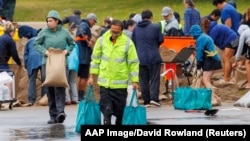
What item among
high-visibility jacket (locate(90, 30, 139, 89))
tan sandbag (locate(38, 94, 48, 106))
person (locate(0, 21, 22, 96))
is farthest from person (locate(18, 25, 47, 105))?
high-visibility jacket (locate(90, 30, 139, 89))

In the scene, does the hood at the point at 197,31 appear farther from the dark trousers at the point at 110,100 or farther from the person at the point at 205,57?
the dark trousers at the point at 110,100

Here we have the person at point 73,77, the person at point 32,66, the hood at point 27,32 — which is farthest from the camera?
the hood at point 27,32

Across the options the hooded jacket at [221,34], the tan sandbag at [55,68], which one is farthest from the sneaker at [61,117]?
the hooded jacket at [221,34]

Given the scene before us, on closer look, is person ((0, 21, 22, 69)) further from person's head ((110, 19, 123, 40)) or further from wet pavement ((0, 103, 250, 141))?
person's head ((110, 19, 123, 40))

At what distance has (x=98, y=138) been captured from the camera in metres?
13.7

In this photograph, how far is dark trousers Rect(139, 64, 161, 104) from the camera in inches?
926

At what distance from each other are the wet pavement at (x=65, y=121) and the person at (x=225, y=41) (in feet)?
6.72

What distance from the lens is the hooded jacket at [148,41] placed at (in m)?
23.4

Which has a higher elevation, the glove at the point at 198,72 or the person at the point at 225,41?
the person at the point at 225,41

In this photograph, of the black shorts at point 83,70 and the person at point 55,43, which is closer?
the person at point 55,43

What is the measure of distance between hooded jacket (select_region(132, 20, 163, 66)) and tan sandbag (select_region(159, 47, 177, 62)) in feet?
7.70

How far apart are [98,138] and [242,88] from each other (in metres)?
11.9

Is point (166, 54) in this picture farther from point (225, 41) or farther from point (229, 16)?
point (229, 16)

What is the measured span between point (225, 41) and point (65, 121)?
273 inches
